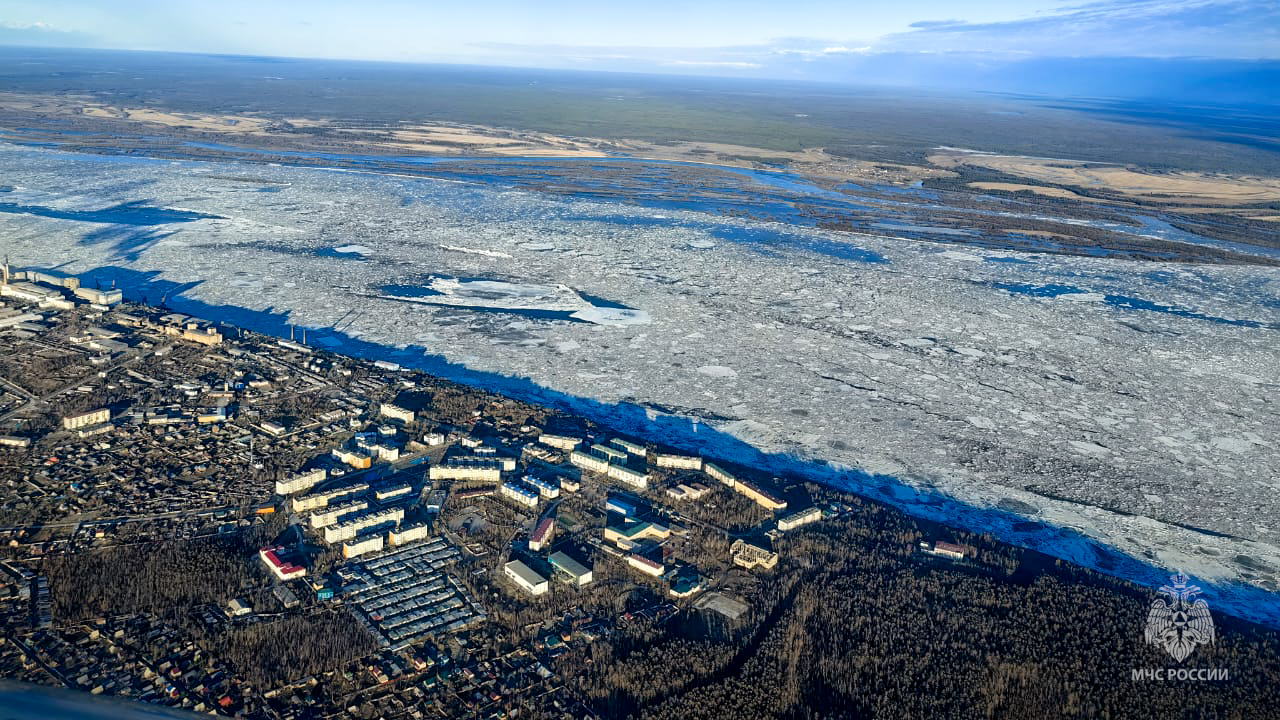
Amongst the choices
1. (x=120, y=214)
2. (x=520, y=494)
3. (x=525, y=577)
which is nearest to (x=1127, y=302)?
(x=520, y=494)

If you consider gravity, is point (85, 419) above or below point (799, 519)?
above

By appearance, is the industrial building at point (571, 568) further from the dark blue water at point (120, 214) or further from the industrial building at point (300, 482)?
the dark blue water at point (120, 214)

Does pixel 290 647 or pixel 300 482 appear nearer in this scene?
pixel 290 647

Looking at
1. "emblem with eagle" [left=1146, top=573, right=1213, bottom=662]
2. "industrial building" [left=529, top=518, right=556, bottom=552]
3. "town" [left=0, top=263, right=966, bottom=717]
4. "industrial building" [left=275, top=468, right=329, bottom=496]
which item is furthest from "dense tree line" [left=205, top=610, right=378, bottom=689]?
"emblem with eagle" [left=1146, top=573, right=1213, bottom=662]

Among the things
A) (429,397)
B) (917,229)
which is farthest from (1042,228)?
(429,397)

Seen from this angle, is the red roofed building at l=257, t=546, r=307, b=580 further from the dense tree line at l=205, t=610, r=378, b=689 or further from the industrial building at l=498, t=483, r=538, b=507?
the industrial building at l=498, t=483, r=538, b=507

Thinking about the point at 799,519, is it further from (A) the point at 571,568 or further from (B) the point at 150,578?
(B) the point at 150,578
